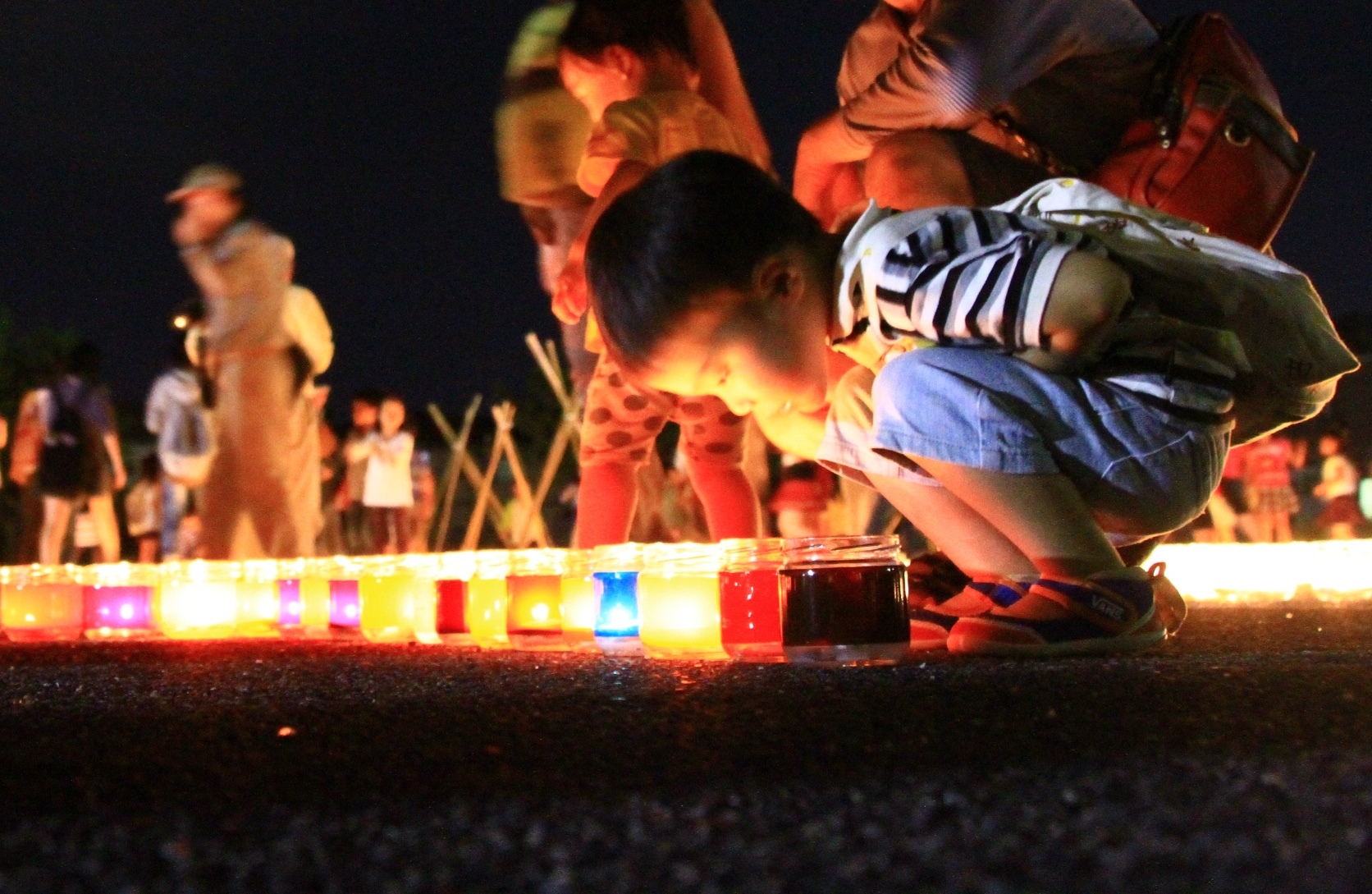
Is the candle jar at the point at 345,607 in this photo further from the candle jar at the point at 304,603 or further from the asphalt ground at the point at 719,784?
the asphalt ground at the point at 719,784

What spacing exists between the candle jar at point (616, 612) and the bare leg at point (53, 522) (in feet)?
12.7

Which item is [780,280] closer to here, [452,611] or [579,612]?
[579,612]

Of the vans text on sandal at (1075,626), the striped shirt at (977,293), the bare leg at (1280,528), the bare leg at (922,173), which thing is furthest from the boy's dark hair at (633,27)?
the bare leg at (1280,528)

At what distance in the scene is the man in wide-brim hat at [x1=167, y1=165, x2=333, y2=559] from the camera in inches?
143

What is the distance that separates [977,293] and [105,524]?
4398 millimetres

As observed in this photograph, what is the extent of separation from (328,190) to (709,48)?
12280 millimetres

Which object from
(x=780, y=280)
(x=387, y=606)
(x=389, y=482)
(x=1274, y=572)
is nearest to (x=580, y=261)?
(x=387, y=606)

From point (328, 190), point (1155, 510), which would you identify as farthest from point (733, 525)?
point (328, 190)

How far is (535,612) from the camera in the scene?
1635mm

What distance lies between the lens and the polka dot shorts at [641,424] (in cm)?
219

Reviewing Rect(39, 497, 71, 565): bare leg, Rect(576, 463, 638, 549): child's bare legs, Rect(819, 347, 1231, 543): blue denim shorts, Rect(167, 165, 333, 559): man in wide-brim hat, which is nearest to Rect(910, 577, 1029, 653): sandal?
Rect(819, 347, 1231, 543): blue denim shorts

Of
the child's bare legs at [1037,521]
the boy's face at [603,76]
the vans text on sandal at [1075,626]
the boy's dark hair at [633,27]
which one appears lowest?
the vans text on sandal at [1075,626]

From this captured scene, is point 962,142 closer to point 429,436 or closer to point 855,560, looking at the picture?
point 855,560

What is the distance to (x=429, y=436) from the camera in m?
14.1
